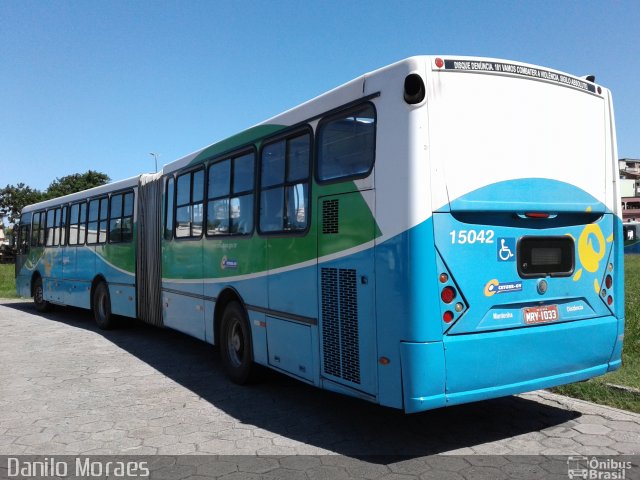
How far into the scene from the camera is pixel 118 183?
11750mm

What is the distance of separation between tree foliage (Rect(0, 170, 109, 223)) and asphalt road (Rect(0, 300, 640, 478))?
64528 mm

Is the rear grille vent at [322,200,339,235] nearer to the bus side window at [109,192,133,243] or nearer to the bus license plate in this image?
the bus license plate

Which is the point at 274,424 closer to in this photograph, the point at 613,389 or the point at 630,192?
the point at 613,389

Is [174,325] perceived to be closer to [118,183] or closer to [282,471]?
[118,183]

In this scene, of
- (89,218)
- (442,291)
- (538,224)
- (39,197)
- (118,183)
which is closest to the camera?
(442,291)

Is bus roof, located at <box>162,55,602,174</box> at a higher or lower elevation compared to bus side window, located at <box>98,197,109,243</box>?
higher

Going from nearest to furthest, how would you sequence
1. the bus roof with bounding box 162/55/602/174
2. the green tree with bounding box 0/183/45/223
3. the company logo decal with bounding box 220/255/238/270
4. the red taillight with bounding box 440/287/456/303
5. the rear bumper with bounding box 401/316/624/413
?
the rear bumper with bounding box 401/316/624/413 < the red taillight with bounding box 440/287/456/303 < the bus roof with bounding box 162/55/602/174 < the company logo decal with bounding box 220/255/238/270 < the green tree with bounding box 0/183/45/223

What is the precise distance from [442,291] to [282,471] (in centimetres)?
184

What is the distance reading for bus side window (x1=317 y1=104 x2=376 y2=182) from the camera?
15.6ft

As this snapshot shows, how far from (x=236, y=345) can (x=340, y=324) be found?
8.82ft

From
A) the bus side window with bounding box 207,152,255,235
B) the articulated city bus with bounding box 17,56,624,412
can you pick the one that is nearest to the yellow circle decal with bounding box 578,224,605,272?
the articulated city bus with bounding box 17,56,624,412

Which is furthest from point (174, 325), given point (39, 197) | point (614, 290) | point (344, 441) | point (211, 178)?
point (39, 197)

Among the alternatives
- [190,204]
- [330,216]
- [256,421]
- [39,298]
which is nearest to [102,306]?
[39,298]

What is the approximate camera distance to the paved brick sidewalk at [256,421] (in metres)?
4.85
